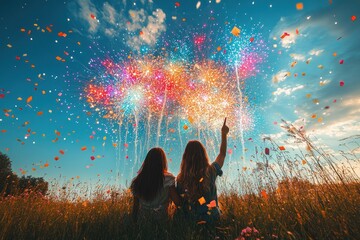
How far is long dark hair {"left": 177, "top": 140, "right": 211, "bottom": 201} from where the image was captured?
4.47 metres

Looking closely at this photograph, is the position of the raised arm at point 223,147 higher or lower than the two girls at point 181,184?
higher

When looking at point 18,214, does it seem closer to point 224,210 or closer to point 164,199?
point 164,199

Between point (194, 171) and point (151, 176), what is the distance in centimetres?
86

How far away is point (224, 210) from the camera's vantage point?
15.5ft

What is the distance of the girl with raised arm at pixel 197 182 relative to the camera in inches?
172

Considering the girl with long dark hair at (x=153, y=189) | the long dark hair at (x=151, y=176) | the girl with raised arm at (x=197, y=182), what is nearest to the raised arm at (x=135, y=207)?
the girl with long dark hair at (x=153, y=189)

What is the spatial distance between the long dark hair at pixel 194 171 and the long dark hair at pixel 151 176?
1.29 feet

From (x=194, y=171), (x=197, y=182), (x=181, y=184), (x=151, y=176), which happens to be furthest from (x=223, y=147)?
(x=151, y=176)

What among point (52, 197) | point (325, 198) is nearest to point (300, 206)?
point (325, 198)

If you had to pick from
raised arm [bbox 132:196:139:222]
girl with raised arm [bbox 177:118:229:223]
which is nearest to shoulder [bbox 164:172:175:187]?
girl with raised arm [bbox 177:118:229:223]

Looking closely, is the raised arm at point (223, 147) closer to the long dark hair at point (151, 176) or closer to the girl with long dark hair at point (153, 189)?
the girl with long dark hair at point (153, 189)

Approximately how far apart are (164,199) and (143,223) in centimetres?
72

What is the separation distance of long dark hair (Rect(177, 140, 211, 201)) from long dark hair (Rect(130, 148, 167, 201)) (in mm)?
392

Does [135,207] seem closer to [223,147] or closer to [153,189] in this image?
[153,189]
